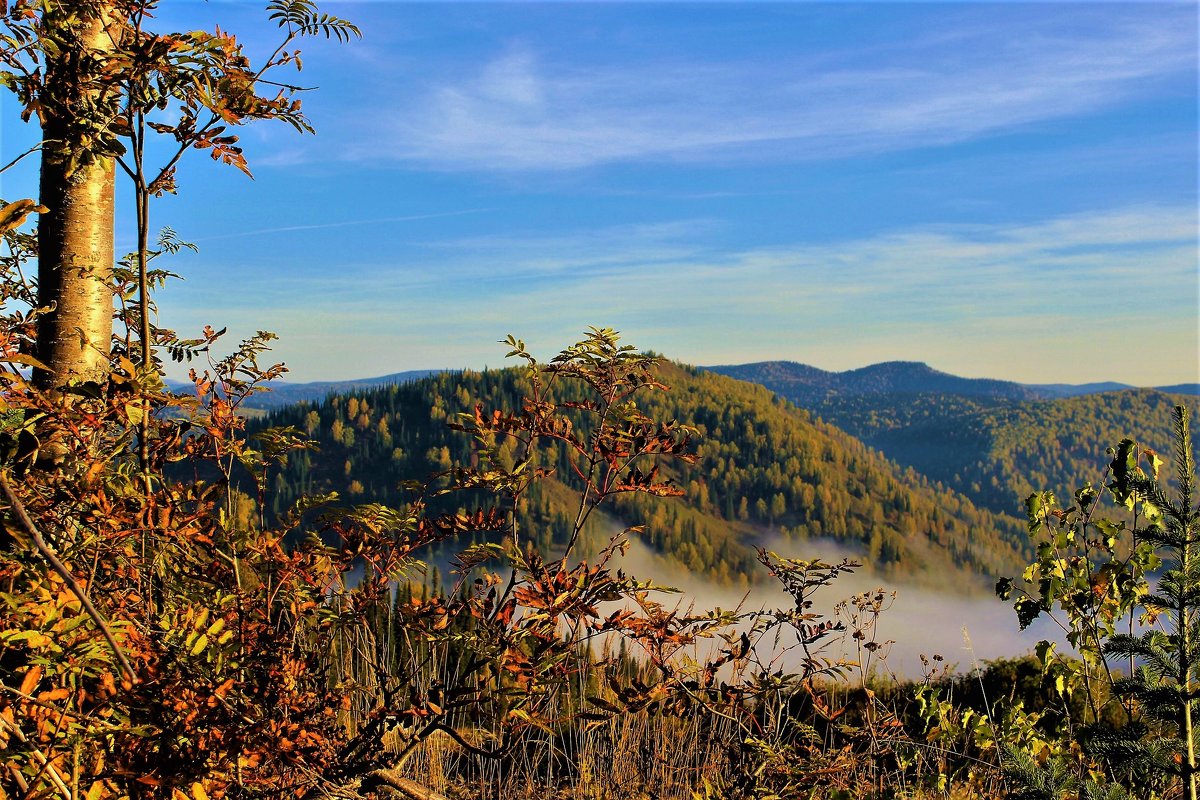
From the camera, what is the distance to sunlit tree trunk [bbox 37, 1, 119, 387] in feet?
8.23

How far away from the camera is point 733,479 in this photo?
11244 cm

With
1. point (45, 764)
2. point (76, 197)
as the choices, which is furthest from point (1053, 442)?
point (45, 764)

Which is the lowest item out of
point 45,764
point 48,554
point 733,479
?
point 733,479

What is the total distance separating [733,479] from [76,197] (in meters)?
112

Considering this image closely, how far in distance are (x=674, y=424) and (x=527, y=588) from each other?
69cm

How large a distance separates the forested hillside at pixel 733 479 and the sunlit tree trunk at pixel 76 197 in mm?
70478

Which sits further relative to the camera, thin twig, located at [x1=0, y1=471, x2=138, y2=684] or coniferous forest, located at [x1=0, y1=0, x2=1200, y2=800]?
coniferous forest, located at [x1=0, y1=0, x2=1200, y2=800]

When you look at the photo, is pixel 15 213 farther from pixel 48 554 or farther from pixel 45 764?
pixel 45 764

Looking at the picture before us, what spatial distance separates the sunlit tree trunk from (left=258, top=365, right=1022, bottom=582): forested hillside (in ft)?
231

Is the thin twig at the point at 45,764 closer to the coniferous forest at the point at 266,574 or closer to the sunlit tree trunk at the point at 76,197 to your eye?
the coniferous forest at the point at 266,574

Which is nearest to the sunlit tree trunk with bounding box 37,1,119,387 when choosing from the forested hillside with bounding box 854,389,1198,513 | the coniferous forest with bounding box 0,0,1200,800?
the coniferous forest with bounding box 0,0,1200,800

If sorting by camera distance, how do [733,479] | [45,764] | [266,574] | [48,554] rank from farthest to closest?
[733,479] < [266,574] < [45,764] < [48,554]

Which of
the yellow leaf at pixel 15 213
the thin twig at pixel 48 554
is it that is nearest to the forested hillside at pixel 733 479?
the thin twig at pixel 48 554

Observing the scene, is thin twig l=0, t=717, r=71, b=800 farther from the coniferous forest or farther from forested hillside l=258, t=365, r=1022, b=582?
forested hillside l=258, t=365, r=1022, b=582
